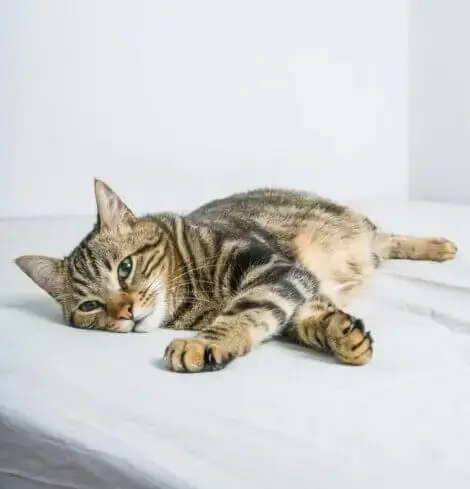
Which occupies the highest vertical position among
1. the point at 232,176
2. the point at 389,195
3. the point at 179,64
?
the point at 179,64

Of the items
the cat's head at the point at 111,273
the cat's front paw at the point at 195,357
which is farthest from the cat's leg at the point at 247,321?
the cat's head at the point at 111,273

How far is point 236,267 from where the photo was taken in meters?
1.23

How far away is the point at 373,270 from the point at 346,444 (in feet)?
2.83

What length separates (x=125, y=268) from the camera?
1.18 meters

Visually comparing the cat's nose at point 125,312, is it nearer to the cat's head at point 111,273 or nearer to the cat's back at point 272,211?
the cat's head at point 111,273

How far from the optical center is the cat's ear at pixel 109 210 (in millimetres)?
1217

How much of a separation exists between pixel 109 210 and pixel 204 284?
183mm

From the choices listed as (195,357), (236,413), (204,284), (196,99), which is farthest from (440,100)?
(236,413)

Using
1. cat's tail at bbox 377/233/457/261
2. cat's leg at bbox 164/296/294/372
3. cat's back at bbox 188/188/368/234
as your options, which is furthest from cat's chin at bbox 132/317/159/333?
cat's tail at bbox 377/233/457/261

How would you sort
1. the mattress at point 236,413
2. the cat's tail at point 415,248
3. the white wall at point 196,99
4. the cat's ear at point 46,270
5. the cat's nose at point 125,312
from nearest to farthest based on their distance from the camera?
the mattress at point 236,413 → the cat's nose at point 125,312 → the cat's ear at point 46,270 → the cat's tail at point 415,248 → the white wall at point 196,99

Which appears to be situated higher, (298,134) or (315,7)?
(315,7)

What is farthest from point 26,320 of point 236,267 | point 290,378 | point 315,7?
point 315,7

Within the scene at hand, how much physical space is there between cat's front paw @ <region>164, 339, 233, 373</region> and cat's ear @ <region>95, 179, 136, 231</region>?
0.31 metres

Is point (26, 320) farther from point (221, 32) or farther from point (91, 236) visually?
point (221, 32)
